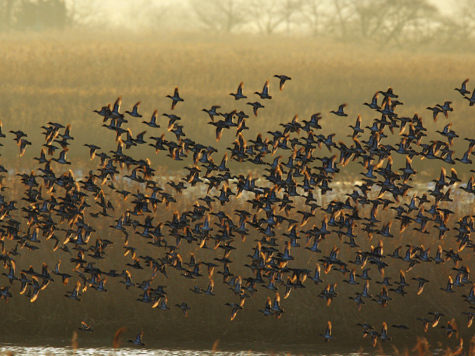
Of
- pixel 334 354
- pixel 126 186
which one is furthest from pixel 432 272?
pixel 126 186

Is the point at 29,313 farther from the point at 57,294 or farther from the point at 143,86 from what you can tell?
the point at 143,86

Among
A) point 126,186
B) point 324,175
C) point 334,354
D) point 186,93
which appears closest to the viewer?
point 324,175

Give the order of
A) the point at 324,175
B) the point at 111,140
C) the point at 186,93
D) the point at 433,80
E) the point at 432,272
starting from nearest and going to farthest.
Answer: the point at 324,175
the point at 432,272
the point at 111,140
the point at 186,93
the point at 433,80

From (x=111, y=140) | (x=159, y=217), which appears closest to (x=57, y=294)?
(x=159, y=217)

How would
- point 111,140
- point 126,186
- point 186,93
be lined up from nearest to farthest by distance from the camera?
point 126,186 < point 111,140 < point 186,93

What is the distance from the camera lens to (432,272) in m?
34.4

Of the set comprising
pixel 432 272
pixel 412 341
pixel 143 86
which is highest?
pixel 143 86

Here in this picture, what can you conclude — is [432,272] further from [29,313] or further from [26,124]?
[26,124]

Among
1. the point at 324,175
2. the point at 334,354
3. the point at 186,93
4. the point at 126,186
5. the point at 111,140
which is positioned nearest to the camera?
the point at 324,175

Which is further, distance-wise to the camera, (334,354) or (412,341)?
(412,341)

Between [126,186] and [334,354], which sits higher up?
[126,186]

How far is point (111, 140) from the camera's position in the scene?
192 ft

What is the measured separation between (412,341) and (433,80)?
45516 mm

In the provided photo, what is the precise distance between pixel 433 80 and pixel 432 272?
139ft
